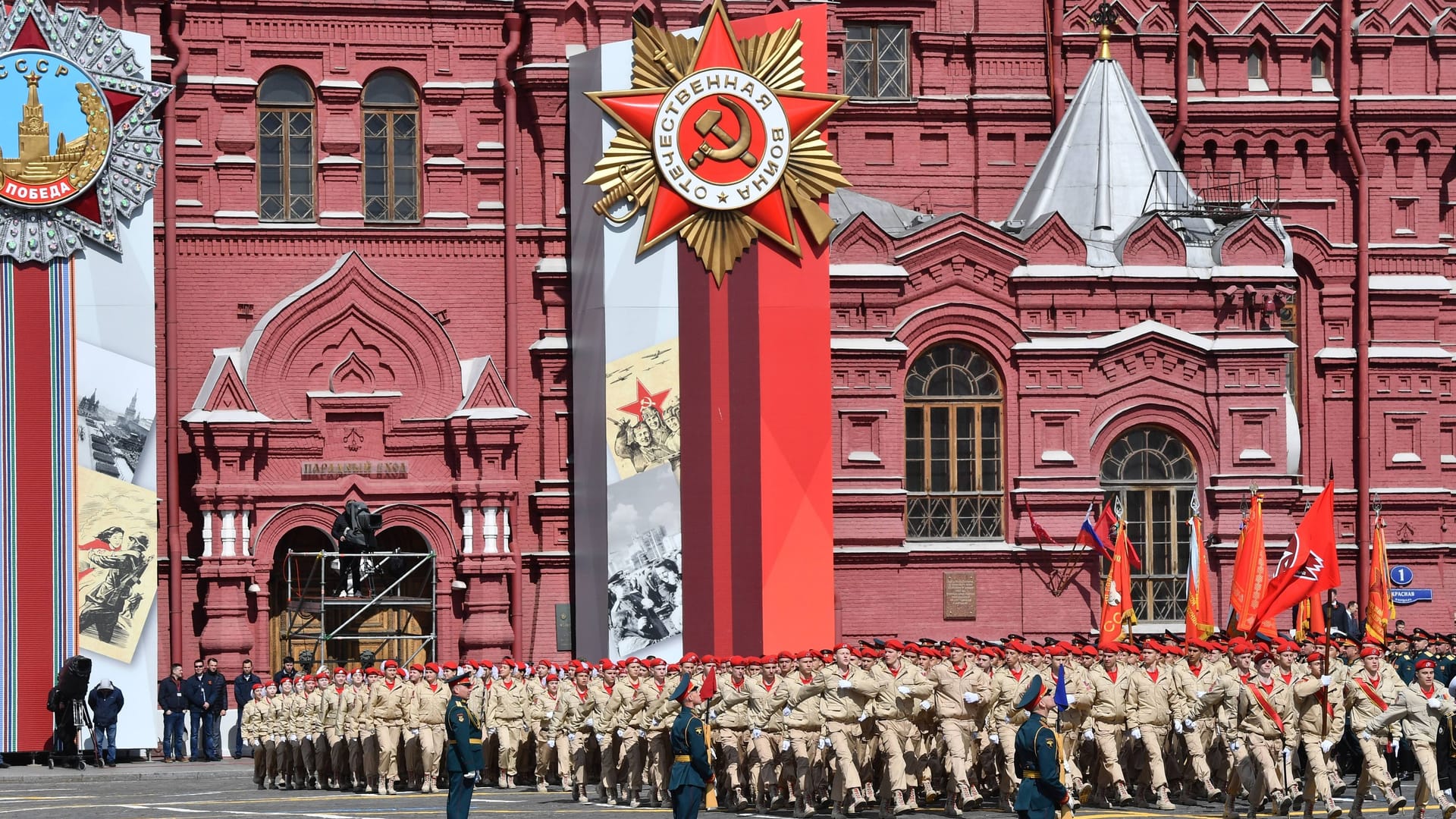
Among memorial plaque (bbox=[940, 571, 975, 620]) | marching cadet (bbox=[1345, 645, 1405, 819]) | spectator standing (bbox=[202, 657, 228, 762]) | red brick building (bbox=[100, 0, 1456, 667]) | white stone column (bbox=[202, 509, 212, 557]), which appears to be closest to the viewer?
marching cadet (bbox=[1345, 645, 1405, 819])

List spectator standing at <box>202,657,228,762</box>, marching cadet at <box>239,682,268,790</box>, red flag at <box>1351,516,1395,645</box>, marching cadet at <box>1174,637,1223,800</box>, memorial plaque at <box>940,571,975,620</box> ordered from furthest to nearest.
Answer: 1. memorial plaque at <box>940,571,975,620</box>
2. red flag at <box>1351,516,1395,645</box>
3. spectator standing at <box>202,657,228,762</box>
4. marching cadet at <box>239,682,268,790</box>
5. marching cadet at <box>1174,637,1223,800</box>

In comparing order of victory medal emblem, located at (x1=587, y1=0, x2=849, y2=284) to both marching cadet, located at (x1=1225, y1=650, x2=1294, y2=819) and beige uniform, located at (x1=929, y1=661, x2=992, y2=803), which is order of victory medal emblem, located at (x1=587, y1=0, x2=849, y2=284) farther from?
marching cadet, located at (x1=1225, y1=650, x2=1294, y2=819)

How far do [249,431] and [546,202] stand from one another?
5716 mm

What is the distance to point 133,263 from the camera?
3691 cm

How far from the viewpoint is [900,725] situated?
87.6 feet

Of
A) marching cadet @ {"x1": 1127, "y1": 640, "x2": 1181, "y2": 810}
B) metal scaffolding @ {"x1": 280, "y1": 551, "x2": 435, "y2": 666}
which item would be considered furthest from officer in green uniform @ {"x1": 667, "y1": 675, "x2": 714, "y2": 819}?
metal scaffolding @ {"x1": 280, "y1": 551, "x2": 435, "y2": 666}

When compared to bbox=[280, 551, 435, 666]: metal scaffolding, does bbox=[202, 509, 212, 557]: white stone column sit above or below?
above

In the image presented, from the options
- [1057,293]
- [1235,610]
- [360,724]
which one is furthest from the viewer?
[1057,293]

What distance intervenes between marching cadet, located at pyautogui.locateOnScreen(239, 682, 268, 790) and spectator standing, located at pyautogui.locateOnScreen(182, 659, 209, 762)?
1.53 m

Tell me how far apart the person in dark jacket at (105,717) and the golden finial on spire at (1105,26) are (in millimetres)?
17942

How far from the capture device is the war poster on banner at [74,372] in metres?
36.1

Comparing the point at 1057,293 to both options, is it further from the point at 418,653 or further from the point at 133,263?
the point at 133,263

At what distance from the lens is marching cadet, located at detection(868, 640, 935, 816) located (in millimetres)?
26312

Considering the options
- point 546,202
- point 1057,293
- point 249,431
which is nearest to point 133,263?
point 249,431
